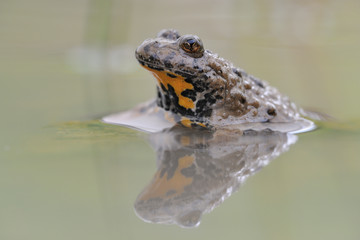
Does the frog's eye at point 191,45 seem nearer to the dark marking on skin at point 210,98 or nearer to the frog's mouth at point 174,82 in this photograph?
the frog's mouth at point 174,82

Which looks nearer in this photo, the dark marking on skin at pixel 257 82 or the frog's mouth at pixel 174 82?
the frog's mouth at pixel 174 82

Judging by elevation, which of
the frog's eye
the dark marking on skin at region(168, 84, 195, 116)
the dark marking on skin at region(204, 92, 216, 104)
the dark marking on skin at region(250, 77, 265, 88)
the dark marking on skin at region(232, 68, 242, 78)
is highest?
the frog's eye

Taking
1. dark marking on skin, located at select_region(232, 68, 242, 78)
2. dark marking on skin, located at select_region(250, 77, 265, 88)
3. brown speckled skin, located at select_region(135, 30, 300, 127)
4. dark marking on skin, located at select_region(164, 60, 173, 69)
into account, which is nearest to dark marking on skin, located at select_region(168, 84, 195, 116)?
brown speckled skin, located at select_region(135, 30, 300, 127)

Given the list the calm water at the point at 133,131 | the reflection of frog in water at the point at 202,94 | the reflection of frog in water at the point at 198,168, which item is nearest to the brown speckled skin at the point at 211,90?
the reflection of frog in water at the point at 202,94

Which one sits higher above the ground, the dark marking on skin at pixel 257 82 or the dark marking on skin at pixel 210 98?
the dark marking on skin at pixel 257 82

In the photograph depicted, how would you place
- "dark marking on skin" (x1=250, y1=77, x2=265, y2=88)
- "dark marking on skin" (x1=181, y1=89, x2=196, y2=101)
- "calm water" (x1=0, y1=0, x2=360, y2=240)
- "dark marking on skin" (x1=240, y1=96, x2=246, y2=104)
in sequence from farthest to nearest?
1. "dark marking on skin" (x1=250, y1=77, x2=265, y2=88)
2. "dark marking on skin" (x1=240, y1=96, x2=246, y2=104)
3. "dark marking on skin" (x1=181, y1=89, x2=196, y2=101)
4. "calm water" (x1=0, y1=0, x2=360, y2=240)

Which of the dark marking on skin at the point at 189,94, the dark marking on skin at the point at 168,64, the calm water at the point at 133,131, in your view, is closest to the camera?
the calm water at the point at 133,131

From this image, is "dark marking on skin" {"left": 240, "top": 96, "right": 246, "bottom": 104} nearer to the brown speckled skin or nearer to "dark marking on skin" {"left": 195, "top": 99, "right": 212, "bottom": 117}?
the brown speckled skin

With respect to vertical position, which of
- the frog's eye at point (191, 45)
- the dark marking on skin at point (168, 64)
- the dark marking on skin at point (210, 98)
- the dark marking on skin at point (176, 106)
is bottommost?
Result: the dark marking on skin at point (176, 106)
